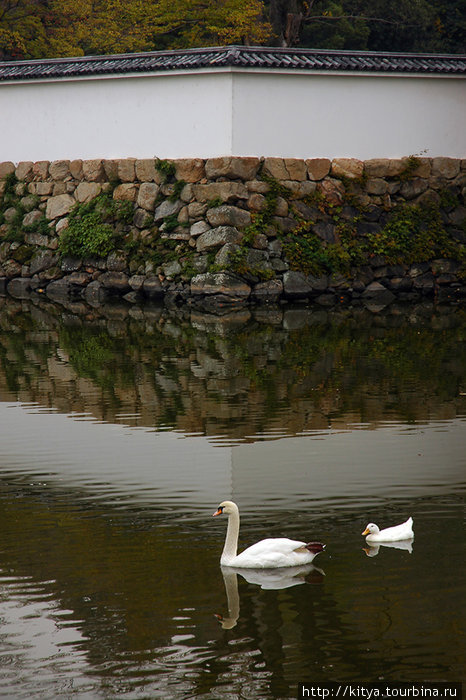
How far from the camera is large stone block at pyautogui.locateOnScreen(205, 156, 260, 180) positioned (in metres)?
20.2

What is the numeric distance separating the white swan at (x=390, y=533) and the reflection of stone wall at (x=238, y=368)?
9.76ft

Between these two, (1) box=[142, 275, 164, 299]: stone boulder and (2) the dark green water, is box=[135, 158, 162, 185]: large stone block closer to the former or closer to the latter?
(1) box=[142, 275, 164, 299]: stone boulder

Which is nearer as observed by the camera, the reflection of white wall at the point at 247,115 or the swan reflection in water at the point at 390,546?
the swan reflection in water at the point at 390,546

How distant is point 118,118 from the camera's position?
22016 millimetres

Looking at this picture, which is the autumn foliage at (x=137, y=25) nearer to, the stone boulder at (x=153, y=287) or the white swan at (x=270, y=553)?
the stone boulder at (x=153, y=287)

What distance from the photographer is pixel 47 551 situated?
668 cm

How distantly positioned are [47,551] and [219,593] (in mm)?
1269

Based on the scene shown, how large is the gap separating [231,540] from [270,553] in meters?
0.25

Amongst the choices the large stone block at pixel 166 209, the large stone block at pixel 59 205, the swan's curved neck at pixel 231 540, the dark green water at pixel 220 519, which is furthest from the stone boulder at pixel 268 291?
the swan's curved neck at pixel 231 540

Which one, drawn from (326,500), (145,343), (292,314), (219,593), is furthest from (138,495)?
(292,314)

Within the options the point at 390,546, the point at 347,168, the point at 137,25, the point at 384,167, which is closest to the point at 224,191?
the point at 347,168

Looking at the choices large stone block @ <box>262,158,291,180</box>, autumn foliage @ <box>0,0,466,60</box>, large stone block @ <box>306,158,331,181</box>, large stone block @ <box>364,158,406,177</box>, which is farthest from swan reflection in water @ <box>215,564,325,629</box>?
autumn foliage @ <box>0,0,466,60</box>

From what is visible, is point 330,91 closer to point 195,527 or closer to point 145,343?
point 145,343

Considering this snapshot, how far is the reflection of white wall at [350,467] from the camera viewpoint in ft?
25.5
